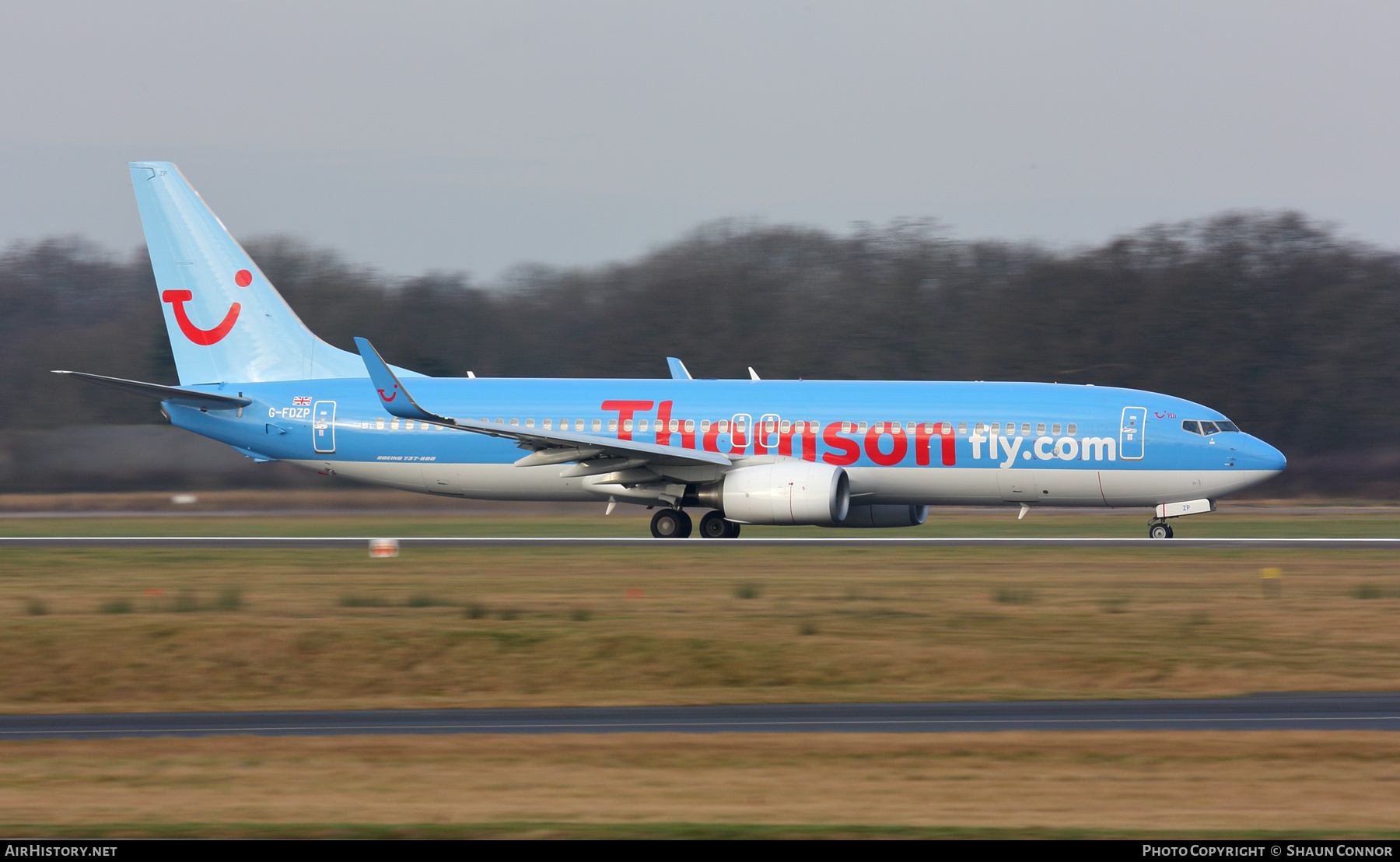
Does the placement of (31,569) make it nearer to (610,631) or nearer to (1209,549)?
(610,631)

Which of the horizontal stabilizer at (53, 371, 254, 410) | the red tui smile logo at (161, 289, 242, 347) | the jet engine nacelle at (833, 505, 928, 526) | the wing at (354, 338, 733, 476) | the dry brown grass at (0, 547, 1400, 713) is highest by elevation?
the red tui smile logo at (161, 289, 242, 347)

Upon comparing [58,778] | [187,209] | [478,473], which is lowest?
[58,778]

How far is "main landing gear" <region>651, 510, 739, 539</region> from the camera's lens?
31.9m

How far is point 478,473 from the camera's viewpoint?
3334cm

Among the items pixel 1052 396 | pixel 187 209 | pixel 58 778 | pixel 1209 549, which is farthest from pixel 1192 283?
pixel 58 778

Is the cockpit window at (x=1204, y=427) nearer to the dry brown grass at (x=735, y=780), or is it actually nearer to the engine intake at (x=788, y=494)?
the engine intake at (x=788, y=494)

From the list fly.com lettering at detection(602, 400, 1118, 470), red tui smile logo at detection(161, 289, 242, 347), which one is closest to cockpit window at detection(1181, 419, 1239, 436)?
fly.com lettering at detection(602, 400, 1118, 470)

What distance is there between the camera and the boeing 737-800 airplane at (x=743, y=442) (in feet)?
102

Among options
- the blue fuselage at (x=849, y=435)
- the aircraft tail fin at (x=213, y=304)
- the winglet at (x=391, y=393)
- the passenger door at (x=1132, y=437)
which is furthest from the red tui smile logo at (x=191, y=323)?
the passenger door at (x=1132, y=437)

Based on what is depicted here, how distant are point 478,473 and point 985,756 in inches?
905

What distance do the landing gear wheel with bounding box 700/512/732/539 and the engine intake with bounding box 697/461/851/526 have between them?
1118 mm

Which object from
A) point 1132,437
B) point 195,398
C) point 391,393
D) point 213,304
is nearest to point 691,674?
point 391,393

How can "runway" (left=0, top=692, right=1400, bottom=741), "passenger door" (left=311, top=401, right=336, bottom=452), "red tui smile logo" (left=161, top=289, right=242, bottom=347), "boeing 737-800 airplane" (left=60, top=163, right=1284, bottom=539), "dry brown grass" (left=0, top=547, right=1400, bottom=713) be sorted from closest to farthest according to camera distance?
"runway" (left=0, top=692, right=1400, bottom=741) → "dry brown grass" (left=0, top=547, right=1400, bottom=713) → "boeing 737-800 airplane" (left=60, top=163, right=1284, bottom=539) → "passenger door" (left=311, top=401, right=336, bottom=452) → "red tui smile logo" (left=161, top=289, right=242, bottom=347)

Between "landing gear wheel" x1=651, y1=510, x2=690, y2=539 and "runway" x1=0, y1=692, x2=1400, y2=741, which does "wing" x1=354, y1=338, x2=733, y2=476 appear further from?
"runway" x1=0, y1=692, x2=1400, y2=741
